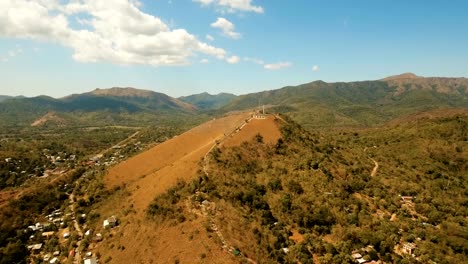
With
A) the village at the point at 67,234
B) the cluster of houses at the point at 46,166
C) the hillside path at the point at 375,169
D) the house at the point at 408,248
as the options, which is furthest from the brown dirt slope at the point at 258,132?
the cluster of houses at the point at 46,166

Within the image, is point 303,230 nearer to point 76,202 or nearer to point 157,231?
point 157,231

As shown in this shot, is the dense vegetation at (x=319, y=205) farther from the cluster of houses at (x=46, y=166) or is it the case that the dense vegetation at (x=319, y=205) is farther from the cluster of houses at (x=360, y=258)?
the cluster of houses at (x=46, y=166)

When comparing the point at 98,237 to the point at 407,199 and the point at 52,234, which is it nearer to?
the point at 52,234

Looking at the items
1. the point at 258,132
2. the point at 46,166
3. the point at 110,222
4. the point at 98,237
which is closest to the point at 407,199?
the point at 258,132

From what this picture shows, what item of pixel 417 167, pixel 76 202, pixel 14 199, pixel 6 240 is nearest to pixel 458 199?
pixel 417 167

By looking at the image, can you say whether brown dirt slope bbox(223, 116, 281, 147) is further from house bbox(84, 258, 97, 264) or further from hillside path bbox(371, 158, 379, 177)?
house bbox(84, 258, 97, 264)

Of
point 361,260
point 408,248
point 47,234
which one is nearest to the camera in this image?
point 361,260

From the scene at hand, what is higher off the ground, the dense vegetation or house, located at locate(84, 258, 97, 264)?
the dense vegetation

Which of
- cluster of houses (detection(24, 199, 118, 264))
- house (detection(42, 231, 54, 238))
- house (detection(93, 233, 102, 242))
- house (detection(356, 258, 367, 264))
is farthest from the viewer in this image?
house (detection(42, 231, 54, 238))

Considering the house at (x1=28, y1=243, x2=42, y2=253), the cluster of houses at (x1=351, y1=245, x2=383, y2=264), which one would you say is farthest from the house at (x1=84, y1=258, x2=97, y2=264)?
the cluster of houses at (x1=351, y1=245, x2=383, y2=264)
